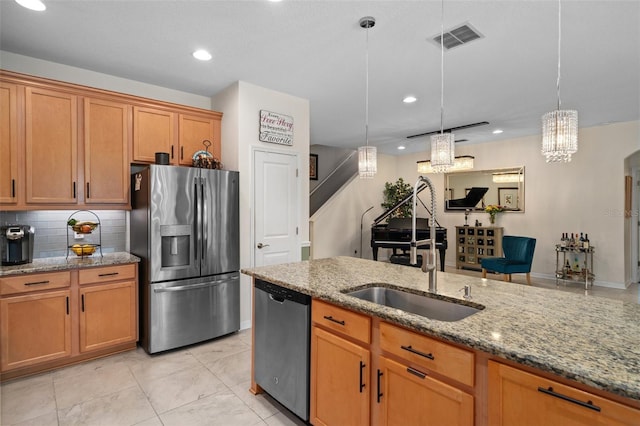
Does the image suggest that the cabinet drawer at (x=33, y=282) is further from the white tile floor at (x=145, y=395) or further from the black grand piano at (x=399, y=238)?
the black grand piano at (x=399, y=238)

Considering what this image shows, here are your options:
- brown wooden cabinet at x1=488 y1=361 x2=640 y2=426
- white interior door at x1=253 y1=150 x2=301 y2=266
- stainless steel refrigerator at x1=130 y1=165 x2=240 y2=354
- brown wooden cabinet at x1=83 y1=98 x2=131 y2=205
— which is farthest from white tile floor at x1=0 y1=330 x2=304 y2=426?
brown wooden cabinet at x1=83 y1=98 x2=131 y2=205

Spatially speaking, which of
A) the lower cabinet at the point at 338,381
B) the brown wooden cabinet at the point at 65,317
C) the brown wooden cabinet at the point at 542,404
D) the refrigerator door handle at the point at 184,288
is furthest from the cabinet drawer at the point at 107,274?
the brown wooden cabinet at the point at 542,404

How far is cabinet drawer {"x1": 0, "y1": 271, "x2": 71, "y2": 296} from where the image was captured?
8.35 ft

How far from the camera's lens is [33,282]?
2637mm

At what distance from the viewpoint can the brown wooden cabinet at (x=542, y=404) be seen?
940mm

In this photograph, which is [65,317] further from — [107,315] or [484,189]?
[484,189]

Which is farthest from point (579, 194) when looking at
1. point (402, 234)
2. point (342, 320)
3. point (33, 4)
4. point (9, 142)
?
point (9, 142)

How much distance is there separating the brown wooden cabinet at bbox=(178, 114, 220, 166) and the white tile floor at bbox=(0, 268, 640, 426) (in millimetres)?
2053

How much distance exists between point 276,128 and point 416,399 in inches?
125

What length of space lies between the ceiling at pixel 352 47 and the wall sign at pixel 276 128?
0.34 metres

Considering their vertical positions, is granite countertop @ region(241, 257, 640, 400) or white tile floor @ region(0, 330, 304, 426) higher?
granite countertop @ region(241, 257, 640, 400)

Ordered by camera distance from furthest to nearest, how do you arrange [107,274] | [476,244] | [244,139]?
[476,244]
[244,139]
[107,274]

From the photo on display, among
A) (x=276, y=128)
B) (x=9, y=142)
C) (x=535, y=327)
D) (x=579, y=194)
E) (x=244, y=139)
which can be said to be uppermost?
(x=276, y=128)

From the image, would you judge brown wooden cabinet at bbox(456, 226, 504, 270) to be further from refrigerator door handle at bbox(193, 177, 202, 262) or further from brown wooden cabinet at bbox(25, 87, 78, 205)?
brown wooden cabinet at bbox(25, 87, 78, 205)
